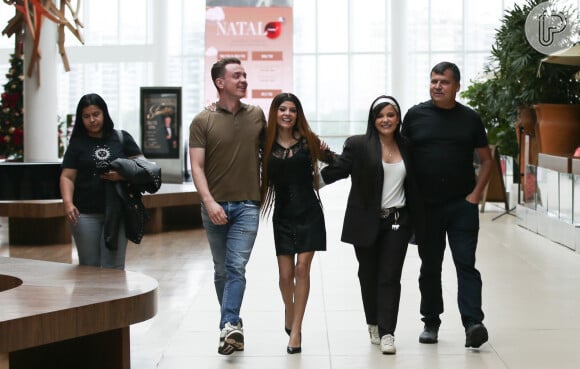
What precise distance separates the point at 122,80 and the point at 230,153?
26.0 meters

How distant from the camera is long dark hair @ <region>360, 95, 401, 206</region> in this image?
5.71m

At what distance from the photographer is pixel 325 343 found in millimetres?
6086

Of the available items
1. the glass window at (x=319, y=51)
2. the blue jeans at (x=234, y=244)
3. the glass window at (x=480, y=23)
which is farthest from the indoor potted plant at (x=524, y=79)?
the glass window at (x=319, y=51)

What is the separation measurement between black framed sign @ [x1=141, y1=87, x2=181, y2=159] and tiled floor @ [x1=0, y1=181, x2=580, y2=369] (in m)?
5.66

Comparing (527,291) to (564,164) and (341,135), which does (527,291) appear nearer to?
(564,164)

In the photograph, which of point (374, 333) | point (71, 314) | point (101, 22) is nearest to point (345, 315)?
point (374, 333)

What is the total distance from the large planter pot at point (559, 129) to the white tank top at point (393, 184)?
8017 mm

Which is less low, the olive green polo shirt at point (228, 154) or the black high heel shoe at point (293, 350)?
the olive green polo shirt at point (228, 154)

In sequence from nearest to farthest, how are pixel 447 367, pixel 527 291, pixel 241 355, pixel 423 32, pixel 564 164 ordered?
pixel 447 367
pixel 241 355
pixel 527 291
pixel 564 164
pixel 423 32

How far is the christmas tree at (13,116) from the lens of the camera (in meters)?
16.5

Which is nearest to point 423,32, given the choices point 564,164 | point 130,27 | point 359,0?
point 359,0

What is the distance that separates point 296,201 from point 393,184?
56 cm

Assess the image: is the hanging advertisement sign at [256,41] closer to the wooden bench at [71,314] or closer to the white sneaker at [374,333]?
the white sneaker at [374,333]

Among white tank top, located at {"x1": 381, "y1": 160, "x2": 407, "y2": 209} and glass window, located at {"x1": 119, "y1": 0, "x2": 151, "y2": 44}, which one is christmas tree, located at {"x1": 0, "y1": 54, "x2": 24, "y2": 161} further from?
glass window, located at {"x1": 119, "y1": 0, "x2": 151, "y2": 44}
